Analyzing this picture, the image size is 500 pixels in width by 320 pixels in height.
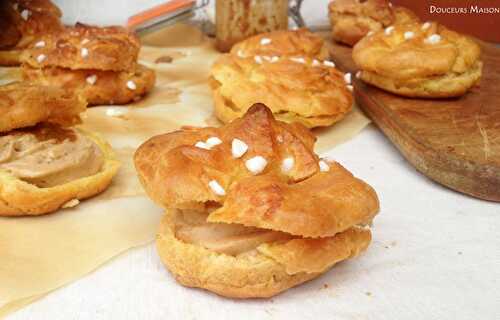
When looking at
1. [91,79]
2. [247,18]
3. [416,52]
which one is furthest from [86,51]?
[416,52]

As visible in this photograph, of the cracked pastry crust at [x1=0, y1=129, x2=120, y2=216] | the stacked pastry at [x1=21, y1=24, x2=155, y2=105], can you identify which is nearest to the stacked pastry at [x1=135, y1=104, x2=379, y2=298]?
the cracked pastry crust at [x1=0, y1=129, x2=120, y2=216]

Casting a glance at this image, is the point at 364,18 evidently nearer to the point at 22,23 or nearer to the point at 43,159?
the point at 22,23

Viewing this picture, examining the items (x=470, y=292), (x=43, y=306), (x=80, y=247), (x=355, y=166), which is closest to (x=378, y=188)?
(x=355, y=166)

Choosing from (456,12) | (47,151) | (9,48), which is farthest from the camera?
(456,12)

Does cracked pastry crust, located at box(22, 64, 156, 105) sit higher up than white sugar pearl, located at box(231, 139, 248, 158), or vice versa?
white sugar pearl, located at box(231, 139, 248, 158)

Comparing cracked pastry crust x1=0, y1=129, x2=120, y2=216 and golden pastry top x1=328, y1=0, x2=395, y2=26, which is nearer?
cracked pastry crust x1=0, y1=129, x2=120, y2=216

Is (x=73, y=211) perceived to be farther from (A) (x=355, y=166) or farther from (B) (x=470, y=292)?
(B) (x=470, y=292)

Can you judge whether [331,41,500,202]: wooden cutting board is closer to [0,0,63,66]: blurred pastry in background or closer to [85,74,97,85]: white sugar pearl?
[85,74,97,85]: white sugar pearl
